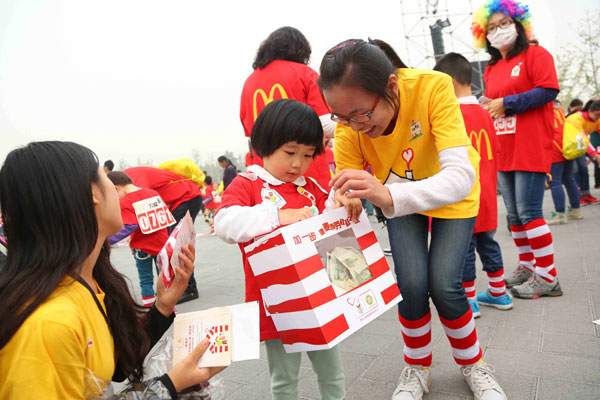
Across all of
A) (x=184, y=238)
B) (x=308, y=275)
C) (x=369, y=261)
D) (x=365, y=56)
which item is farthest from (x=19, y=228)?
(x=365, y=56)

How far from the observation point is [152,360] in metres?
1.33

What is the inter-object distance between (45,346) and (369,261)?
97 cm

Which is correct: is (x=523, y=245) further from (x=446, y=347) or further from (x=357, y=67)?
(x=357, y=67)

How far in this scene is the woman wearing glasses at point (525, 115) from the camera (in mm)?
2846

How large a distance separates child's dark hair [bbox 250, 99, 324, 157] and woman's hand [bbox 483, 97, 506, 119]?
1831 millimetres

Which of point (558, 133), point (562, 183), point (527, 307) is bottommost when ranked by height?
point (562, 183)

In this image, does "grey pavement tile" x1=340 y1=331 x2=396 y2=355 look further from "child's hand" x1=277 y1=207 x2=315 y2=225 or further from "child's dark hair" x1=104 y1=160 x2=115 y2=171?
"child's dark hair" x1=104 y1=160 x2=115 y2=171

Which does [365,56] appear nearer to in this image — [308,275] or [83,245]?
[308,275]

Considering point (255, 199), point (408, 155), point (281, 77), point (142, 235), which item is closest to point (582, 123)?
point (281, 77)

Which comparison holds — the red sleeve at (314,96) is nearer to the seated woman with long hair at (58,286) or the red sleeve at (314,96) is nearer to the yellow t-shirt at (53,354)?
the seated woman with long hair at (58,286)

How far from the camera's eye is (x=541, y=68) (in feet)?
9.23

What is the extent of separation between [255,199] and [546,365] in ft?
5.46

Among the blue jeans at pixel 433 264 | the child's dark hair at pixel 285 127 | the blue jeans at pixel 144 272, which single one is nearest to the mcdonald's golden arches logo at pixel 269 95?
the child's dark hair at pixel 285 127

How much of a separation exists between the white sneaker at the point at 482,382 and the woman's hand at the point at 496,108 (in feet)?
5.92
